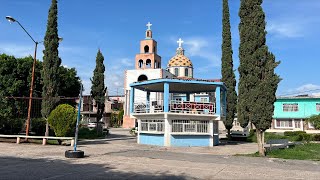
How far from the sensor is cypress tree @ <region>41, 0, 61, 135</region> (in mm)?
24364

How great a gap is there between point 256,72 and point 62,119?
14.3 m

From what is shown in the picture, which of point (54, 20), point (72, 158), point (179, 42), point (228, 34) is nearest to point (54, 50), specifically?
point (54, 20)

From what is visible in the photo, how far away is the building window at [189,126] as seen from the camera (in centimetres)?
2491

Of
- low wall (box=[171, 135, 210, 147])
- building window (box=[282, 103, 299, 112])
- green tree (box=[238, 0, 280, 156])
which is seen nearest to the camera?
green tree (box=[238, 0, 280, 156])

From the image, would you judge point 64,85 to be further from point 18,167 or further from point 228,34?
point 18,167

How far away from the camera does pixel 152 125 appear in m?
26.1

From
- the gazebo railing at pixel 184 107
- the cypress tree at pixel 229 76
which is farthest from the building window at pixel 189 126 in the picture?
the cypress tree at pixel 229 76

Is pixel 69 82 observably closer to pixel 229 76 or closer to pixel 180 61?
pixel 229 76

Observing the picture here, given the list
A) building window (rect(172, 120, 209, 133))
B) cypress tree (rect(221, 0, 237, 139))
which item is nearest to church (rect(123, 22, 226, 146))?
building window (rect(172, 120, 209, 133))

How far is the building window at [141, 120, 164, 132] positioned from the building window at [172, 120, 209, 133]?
44.8 inches

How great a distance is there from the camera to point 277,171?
12.3 metres

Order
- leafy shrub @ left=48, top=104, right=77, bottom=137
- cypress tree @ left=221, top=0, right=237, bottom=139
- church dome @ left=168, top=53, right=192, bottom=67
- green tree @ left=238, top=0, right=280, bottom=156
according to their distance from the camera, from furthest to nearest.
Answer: church dome @ left=168, top=53, right=192, bottom=67 < cypress tree @ left=221, top=0, right=237, bottom=139 < leafy shrub @ left=48, top=104, right=77, bottom=137 < green tree @ left=238, top=0, right=280, bottom=156

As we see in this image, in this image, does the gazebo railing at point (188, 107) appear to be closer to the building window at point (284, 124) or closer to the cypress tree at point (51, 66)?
the cypress tree at point (51, 66)

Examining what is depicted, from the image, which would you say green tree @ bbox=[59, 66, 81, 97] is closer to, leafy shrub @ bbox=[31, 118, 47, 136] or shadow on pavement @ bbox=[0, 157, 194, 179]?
leafy shrub @ bbox=[31, 118, 47, 136]
